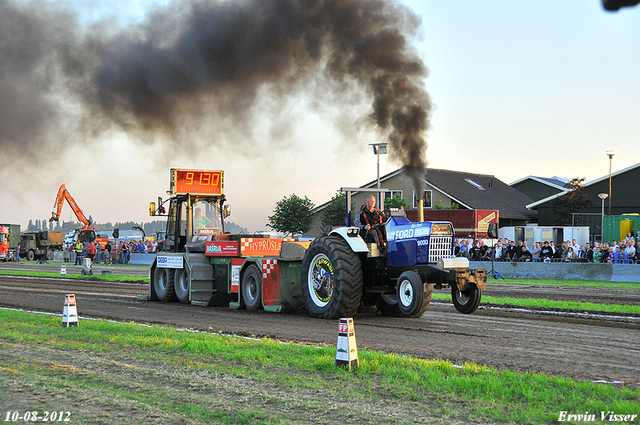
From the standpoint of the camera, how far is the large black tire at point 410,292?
37.5 feet

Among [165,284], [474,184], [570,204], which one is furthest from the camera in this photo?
[474,184]

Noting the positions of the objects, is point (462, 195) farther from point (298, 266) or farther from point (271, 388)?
point (271, 388)

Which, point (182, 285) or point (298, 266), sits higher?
point (298, 266)

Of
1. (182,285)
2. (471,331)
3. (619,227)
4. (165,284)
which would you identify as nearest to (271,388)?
(471,331)

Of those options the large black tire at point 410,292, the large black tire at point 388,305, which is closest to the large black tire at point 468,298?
the large black tire at point 410,292

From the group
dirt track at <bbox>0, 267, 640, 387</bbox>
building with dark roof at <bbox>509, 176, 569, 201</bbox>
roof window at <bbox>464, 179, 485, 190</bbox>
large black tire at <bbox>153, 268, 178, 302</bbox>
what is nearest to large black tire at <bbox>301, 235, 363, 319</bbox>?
dirt track at <bbox>0, 267, 640, 387</bbox>

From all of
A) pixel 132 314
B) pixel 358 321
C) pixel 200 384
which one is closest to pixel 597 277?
pixel 358 321

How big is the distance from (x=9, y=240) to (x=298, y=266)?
50.0 meters

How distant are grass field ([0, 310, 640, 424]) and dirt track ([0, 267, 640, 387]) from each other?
983 mm

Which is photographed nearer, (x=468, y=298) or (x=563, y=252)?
(x=468, y=298)

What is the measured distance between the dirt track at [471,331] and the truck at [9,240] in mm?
41084

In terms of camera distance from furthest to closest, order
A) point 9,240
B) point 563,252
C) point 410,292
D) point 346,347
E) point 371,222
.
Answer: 1. point 9,240
2. point 563,252
3. point 371,222
4. point 410,292
5. point 346,347

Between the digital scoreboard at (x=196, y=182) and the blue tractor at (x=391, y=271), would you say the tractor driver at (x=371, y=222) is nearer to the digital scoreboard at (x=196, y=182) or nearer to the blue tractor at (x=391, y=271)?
the blue tractor at (x=391, y=271)

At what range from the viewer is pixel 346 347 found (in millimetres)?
7422
